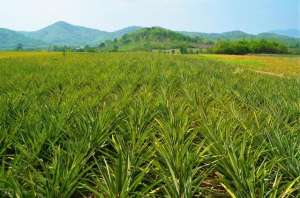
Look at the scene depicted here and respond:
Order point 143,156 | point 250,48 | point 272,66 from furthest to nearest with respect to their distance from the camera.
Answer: point 250,48 → point 272,66 → point 143,156

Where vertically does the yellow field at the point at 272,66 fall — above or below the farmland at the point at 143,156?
below

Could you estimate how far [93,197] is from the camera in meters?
3.05

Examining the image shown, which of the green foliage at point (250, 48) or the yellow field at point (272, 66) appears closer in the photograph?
the yellow field at point (272, 66)

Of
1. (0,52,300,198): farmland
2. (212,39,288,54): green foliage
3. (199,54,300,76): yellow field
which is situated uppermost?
(0,52,300,198): farmland

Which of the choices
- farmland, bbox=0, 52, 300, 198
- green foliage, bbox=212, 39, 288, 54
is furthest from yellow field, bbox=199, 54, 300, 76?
green foliage, bbox=212, 39, 288, 54

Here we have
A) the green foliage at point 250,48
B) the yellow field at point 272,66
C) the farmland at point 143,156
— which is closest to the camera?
the farmland at point 143,156

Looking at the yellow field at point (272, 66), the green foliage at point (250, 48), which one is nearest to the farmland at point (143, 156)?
the yellow field at point (272, 66)

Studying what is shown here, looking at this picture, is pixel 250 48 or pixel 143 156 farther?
pixel 250 48

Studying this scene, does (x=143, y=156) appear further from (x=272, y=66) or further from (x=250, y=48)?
(x=250, y=48)

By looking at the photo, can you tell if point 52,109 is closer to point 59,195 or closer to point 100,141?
point 100,141

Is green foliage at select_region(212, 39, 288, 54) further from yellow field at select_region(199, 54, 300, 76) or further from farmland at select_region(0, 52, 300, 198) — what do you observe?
farmland at select_region(0, 52, 300, 198)

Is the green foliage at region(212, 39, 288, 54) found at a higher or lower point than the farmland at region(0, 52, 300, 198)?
lower

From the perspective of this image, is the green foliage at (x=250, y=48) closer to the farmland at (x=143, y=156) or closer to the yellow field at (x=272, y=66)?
the yellow field at (x=272, y=66)

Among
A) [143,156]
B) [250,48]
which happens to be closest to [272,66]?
[143,156]
